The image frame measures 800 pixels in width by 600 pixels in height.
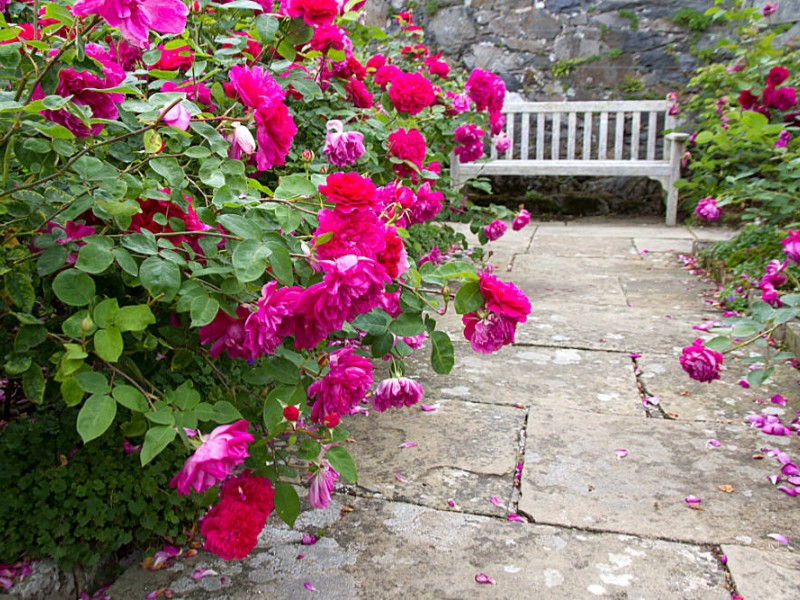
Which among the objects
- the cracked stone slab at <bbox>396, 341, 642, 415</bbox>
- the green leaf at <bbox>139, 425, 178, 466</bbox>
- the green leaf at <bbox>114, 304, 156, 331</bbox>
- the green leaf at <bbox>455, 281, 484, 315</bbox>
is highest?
the green leaf at <bbox>114, 304, 156, 331</bbox>

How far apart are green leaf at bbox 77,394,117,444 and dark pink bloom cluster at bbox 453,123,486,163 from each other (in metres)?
2.01

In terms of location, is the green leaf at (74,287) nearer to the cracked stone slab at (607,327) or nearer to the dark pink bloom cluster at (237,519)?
the dark pink bloom cluster at (237,519)

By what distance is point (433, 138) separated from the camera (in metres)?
2.93

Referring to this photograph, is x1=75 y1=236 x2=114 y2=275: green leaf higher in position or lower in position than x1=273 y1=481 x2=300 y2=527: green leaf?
A: higher

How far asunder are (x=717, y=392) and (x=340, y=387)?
1.47 m

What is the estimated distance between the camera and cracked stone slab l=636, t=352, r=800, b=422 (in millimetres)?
1903

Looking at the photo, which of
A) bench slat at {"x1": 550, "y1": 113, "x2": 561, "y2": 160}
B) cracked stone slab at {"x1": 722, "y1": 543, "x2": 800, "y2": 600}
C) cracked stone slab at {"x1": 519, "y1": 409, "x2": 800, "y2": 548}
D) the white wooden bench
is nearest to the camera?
cracked stone slab at {"x1": 722, "y1": 543, "x2": 800, "y2": 600}

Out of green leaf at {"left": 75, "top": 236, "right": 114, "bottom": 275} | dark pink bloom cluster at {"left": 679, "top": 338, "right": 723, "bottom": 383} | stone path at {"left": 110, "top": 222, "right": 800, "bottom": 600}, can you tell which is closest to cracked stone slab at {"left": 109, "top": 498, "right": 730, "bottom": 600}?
stone path at {"left": 110, "top": 222, "right": 800, "bottom": 600}

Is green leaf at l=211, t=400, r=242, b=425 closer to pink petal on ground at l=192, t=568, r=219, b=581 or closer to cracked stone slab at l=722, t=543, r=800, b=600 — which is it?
pink petal on ground at l=192, t=568, r=219, b=581

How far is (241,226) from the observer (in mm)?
908

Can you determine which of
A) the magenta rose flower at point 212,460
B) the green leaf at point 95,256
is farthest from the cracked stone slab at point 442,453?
the green leaf at point 95,256

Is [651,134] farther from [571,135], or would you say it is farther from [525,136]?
[525,136]

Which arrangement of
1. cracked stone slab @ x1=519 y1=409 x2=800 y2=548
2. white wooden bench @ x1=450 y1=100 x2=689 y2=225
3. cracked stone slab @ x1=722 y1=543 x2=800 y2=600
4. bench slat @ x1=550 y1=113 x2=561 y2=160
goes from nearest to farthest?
cracked stone slab @ x1=722 y1=543 x2=800 y2=600
cracked stone slab @ x1=519 y1=409 x2=800 y2=548
white wooden bench @ x1=450 y1=100 x2=689 y2=225
bench slat @ x1=550 y1=113 x2=561 y2=160

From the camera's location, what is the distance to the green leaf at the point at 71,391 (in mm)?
864
